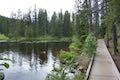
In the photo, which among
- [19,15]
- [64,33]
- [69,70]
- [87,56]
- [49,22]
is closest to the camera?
[69,70]

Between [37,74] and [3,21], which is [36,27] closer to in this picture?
[3,21]

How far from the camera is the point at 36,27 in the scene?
88125 millimetres

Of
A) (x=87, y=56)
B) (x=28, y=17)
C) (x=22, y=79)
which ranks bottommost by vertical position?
(x=22, y=79)

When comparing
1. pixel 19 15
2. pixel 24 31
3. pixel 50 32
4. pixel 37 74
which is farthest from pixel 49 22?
pixel 37 74

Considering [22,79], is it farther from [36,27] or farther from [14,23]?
[14,23]

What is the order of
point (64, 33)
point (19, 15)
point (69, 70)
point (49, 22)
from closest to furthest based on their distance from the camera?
point (69, 70)
point (64, 33)
point (49, 22)
point (19, 15)

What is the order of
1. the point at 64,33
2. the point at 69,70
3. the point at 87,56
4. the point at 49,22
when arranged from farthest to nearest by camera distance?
the point at 49,22 < the point at 64,33 < the point at 87,56 < the point at 69,70

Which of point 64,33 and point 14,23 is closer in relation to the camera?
point 64,33

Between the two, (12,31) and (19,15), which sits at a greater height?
(19,15)

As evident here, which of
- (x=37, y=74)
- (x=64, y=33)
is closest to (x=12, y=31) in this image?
(x=64, y=33)

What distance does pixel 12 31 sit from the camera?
88.6 m

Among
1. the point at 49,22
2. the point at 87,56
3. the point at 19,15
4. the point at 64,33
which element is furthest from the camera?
the point at 19,15

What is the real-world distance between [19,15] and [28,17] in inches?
295

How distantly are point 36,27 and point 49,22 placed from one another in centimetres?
519
